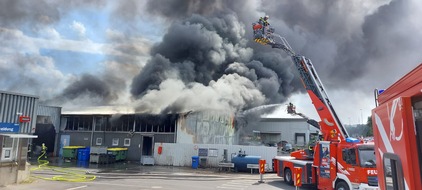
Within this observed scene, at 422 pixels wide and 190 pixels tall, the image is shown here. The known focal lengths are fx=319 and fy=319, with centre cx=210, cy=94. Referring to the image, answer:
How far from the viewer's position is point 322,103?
15.5 meters

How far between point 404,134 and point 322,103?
542 inches

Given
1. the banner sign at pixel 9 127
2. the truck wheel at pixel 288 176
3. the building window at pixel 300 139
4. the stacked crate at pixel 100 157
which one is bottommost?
the truck wheel at pixel 288 176

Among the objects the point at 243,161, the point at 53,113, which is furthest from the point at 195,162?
the point at 53,113

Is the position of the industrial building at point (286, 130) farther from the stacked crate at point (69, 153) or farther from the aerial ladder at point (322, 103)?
the aerial ladder at point (322, 103)

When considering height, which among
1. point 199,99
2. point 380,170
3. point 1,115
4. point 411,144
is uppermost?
point 199,99

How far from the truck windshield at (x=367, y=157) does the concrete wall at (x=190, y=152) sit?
11.3m

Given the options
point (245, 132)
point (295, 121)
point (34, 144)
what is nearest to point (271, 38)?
point (245, 132)

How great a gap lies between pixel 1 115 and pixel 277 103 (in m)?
24.7

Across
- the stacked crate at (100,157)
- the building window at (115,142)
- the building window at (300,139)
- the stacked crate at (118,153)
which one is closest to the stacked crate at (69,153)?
the stacked crate at (100,157)

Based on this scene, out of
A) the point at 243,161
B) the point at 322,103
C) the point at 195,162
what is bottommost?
the point at 195,162

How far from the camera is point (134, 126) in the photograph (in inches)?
1072

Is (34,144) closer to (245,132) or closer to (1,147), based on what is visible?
(1,147)

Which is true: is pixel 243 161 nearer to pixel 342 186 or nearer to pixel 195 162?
pixel 195 162

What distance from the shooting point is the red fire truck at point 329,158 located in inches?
412
